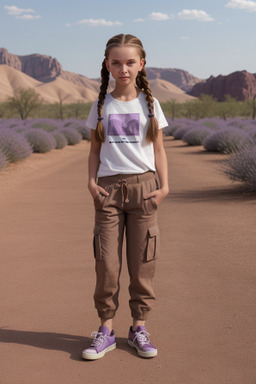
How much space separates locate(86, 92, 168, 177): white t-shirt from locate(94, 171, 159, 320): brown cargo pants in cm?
7

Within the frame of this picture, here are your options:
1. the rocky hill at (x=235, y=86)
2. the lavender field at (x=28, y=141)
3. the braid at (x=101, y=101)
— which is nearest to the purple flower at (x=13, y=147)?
the lavender field at (x=28, y=141)

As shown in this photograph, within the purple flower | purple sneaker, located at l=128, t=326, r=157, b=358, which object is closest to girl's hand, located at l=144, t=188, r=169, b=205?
purple sneaker, located at l=128, t=326, r=157, b=358

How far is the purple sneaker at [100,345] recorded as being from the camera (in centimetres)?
390

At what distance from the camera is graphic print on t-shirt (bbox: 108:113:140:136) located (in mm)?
3900

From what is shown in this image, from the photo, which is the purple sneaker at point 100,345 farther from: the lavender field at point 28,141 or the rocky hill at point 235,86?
the rocky hill at point 235,86

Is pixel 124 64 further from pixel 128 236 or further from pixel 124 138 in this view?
pixel 128 236

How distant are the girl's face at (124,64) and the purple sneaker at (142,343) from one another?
179 centimetres

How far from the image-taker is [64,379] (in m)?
3.63

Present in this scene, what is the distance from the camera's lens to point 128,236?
400cm

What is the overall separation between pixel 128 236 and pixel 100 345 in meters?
0.79

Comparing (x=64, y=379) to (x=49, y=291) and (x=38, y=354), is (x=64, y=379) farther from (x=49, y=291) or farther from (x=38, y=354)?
(x=49, y=291)

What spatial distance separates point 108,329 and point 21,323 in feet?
3.22

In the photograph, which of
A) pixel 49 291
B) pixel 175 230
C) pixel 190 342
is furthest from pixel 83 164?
pixel 190 342

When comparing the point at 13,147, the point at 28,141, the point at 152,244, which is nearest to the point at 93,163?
the point at 152,244
